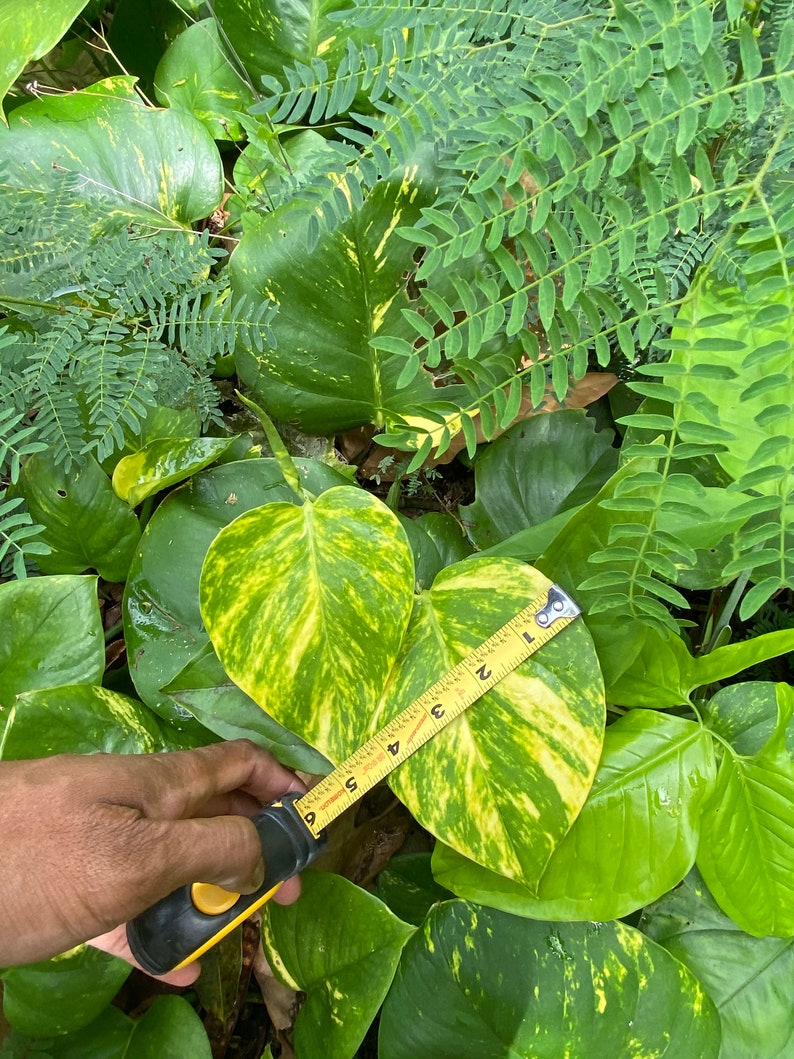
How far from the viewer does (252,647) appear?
71 centimetres

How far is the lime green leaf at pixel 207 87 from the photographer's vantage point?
1.02 meters

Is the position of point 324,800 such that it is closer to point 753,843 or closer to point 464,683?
point 464,683

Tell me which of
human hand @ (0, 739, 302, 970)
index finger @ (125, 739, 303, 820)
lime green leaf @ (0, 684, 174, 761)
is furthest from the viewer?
lime green leaf @ (0, 684, 174, 761)

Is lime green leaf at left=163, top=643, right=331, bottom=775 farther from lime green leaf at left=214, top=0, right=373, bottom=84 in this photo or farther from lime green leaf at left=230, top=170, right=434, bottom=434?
lime green leaf at left=214, top=0, right=373, bottom=84

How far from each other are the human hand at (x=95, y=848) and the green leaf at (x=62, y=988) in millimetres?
254

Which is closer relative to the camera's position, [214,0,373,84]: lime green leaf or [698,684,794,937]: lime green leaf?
[698,684,794,937]: lime green leaf

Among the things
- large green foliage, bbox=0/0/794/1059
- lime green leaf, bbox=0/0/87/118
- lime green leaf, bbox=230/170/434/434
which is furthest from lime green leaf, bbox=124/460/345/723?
lime green leaf, bbox=0/0/87/118

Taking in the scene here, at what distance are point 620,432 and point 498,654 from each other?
1.49 feet

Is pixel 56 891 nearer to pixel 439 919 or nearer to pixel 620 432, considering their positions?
pixel 439 919

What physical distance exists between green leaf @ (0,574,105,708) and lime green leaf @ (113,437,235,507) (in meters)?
0.12

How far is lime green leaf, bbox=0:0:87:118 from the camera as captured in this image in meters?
0.82

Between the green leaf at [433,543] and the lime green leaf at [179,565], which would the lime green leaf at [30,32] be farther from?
the green leaf at [433,543]

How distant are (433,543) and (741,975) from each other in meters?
0.57

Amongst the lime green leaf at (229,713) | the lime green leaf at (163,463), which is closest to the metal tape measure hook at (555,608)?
the lime green leaf at (229,713)
